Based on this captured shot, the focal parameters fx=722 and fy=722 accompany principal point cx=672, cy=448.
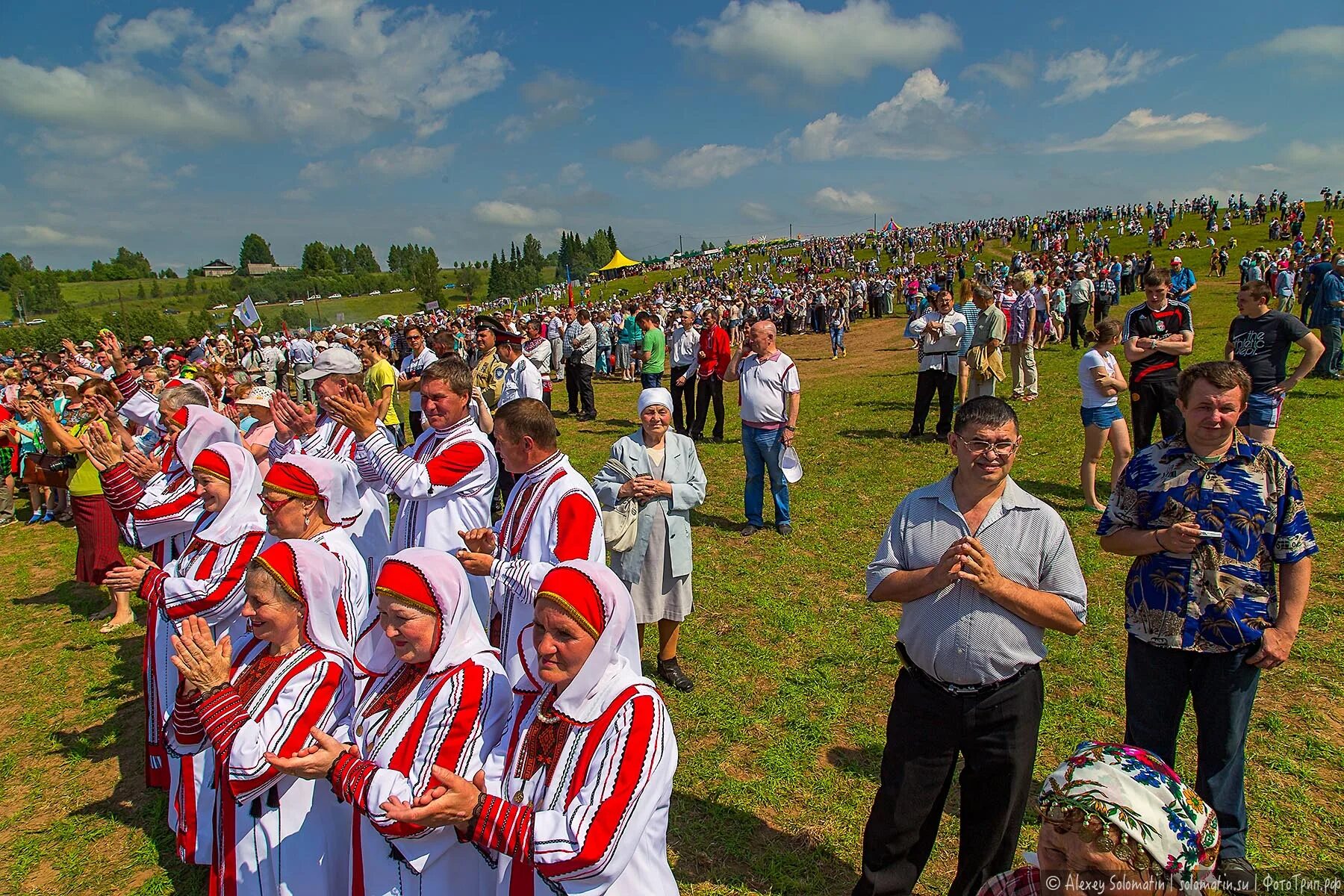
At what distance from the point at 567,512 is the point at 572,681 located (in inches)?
60.2

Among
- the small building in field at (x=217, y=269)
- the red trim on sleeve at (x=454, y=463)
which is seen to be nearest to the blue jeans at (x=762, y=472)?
the red trim on sleeve at (x=454, y=463)

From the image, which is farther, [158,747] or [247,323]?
[247,323]

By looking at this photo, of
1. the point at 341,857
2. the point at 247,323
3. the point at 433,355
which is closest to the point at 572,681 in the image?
the point at 341,857

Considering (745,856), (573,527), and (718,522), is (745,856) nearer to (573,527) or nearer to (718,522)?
(573,527)

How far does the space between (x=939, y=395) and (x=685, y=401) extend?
477cm

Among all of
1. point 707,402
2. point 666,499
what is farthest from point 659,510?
point 707,402

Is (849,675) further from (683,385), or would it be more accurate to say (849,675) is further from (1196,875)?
(683,385)

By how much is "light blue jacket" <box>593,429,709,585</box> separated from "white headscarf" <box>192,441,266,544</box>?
1951mm

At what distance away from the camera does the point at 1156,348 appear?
712cm

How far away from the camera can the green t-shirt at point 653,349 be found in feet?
43.2

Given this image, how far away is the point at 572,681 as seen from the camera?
6.98 ft

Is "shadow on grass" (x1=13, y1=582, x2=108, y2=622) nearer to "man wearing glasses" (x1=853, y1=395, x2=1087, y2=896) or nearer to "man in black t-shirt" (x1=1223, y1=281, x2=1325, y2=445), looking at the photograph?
"man wearing glasses" (x1=853, y1=395, x2=1087, y2=896)

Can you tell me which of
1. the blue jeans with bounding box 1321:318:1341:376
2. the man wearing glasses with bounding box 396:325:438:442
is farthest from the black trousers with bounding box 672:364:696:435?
the blue jeans with bounding box 1321:318:1341:376

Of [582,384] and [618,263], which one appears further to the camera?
[618,263]
